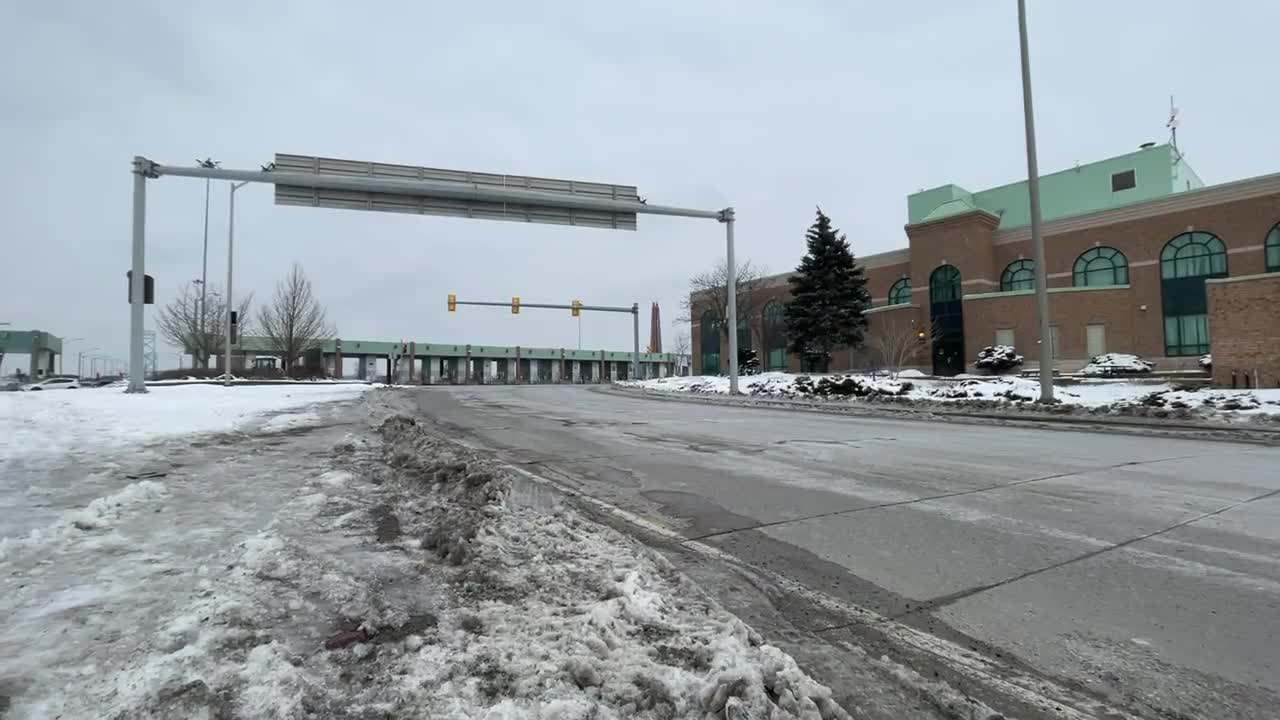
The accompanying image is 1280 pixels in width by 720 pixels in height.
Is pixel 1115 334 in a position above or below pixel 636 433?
above

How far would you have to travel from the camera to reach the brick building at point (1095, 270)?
34.7m

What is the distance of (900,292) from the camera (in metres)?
49.1

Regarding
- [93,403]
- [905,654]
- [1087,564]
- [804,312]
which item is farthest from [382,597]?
[804,312]

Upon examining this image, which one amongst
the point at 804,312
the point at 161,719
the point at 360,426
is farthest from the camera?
the point at 804,312

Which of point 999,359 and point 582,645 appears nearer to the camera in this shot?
point 582,645

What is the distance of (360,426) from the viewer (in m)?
11.8

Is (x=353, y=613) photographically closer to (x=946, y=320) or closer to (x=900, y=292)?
(x=946, y=320)

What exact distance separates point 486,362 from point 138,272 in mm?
85614

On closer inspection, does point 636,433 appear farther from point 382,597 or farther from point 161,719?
point 161,719

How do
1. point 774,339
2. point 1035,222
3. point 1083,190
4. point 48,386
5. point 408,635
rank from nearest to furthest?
point 408,635
point 1035,222
point 48,386
point 1083,190
point 774,339

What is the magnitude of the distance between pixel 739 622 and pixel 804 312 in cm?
3906

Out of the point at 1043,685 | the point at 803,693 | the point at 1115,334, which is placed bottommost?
the point at 1043,685

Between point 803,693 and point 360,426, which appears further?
point 360,426

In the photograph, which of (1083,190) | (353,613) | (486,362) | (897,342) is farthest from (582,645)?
(486,362)
